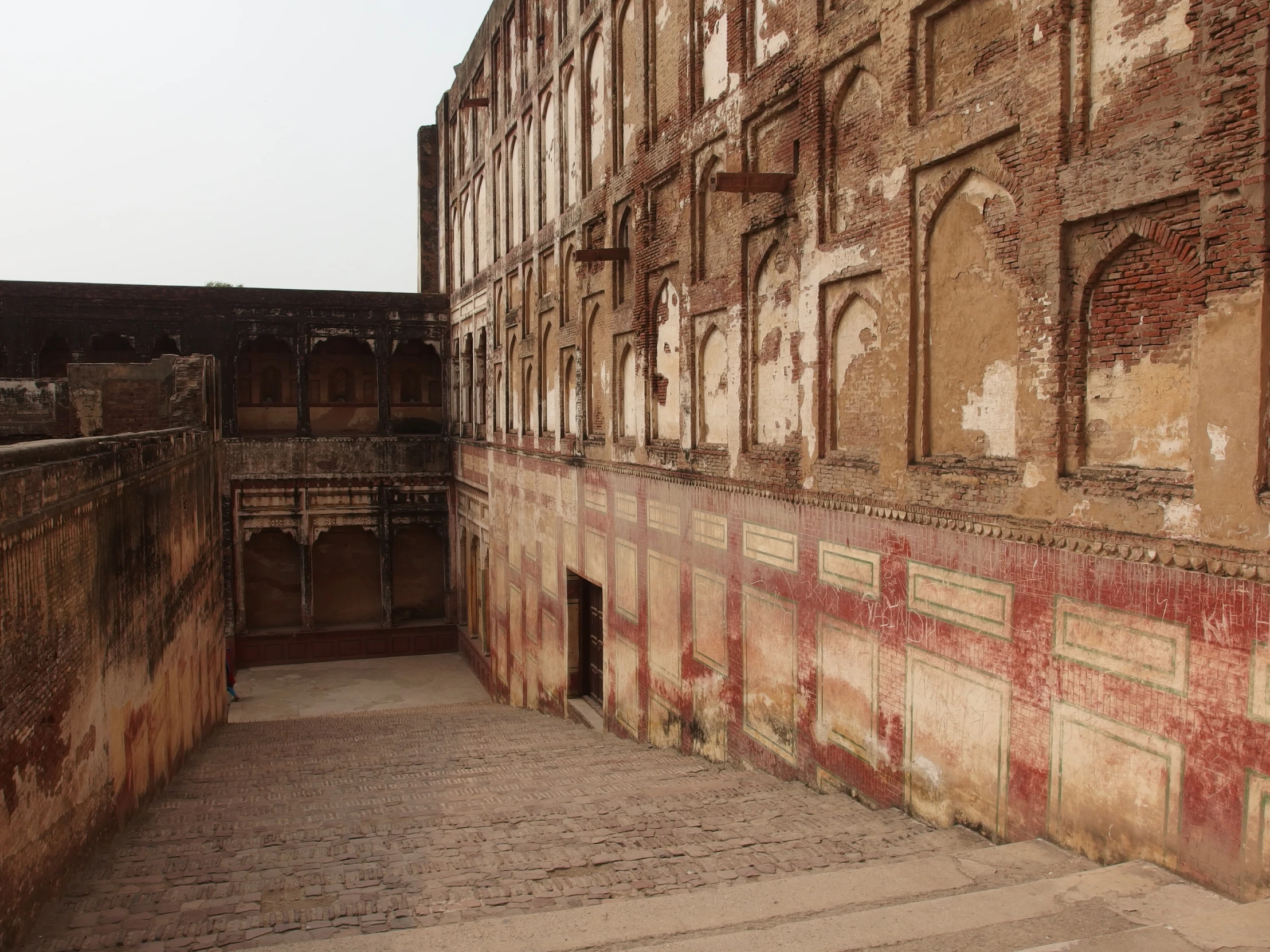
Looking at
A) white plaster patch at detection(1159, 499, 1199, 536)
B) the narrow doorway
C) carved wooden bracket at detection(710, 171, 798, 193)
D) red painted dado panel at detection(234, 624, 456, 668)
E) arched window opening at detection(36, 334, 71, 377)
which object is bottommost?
red painted dado panel at detection(234, 624, 456, 668)

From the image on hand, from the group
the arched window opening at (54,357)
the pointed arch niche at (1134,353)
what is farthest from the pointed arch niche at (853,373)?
the arched window opening at (54,357)

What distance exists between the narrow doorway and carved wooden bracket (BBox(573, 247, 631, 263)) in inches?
155

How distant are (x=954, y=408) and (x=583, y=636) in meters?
7.54

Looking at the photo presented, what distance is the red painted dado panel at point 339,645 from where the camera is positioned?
19.1 meters

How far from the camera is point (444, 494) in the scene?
2031 centimetres

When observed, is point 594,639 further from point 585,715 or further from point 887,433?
point 887,433

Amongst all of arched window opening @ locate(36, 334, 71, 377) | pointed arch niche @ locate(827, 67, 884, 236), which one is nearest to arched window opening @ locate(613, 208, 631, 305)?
pointed arch niche @ locate(827, 67, 884, 236)

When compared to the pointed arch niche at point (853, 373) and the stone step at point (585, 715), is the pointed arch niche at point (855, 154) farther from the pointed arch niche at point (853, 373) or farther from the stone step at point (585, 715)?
the stone step at point (585, 715)

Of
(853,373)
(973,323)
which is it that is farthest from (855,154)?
(973,323)

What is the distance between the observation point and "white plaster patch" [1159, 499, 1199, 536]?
3.92 metres

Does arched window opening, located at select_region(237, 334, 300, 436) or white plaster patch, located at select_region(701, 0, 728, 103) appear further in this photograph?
arched window opening, located at select_region(237, 334, 300, 436)

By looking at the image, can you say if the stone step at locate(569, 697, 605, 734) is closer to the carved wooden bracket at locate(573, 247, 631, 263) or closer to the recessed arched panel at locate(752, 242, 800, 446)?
the recessed arched panel at locate(752, 242, 800, 446)

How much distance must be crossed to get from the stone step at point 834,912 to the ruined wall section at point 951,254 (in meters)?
1.46

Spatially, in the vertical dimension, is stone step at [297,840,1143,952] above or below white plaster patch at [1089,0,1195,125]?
below
